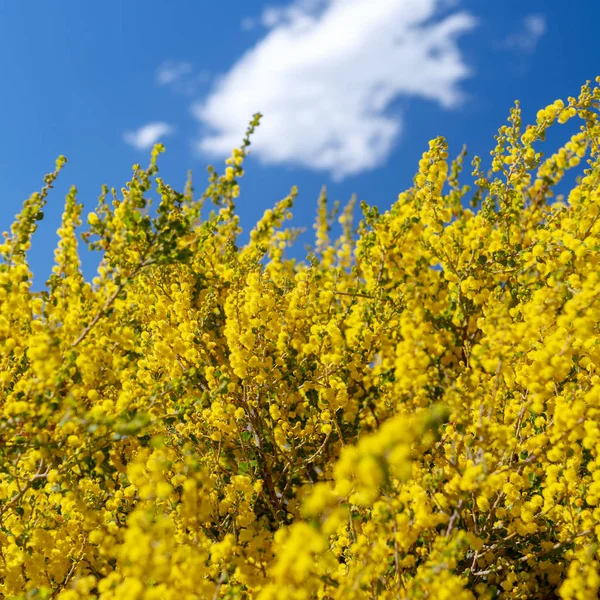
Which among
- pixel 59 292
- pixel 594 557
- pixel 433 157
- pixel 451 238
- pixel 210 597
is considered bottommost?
pixel 210 597

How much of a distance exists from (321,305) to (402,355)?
2.49 metres

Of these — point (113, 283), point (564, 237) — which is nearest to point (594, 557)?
point (564, 237)

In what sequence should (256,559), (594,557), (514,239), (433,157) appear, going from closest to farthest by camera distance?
(256,559) → (594,557) → (433,157) → (514,239)

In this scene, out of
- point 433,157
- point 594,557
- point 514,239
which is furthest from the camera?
point 514,239

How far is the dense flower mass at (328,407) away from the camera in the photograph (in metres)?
2.64

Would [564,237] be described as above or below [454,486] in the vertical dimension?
above

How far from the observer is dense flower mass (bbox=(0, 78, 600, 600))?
2.64 metres

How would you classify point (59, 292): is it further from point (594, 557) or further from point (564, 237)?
point (594, 557)

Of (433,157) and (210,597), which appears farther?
(433,157)

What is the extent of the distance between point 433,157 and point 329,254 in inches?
66.7

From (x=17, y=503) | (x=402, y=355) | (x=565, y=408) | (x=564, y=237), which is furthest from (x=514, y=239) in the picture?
(x=17, y=503)

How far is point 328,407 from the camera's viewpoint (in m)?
4.12

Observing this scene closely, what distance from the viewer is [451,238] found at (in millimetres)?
4824

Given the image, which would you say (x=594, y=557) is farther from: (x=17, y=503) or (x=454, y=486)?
(x=17, y=503)
